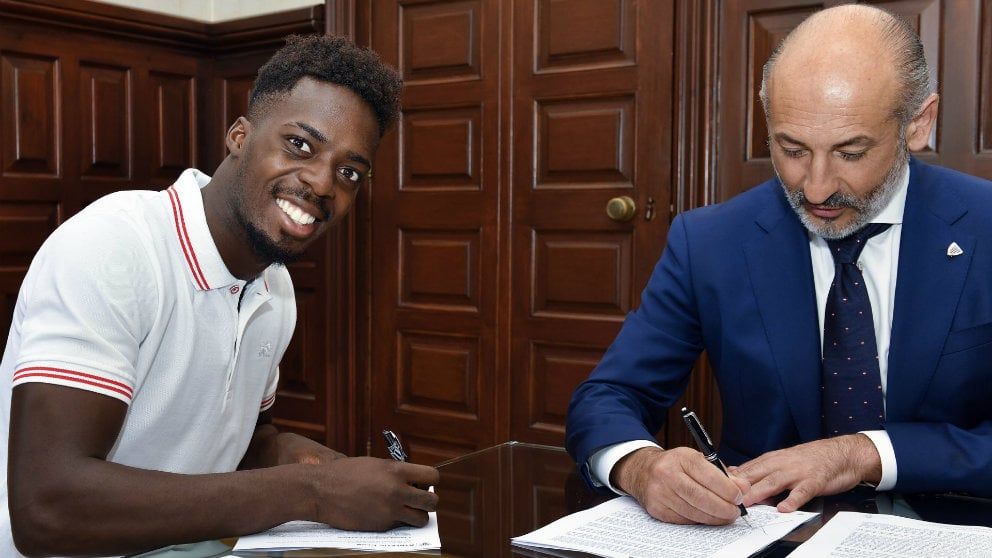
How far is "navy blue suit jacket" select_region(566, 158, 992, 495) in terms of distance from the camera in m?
1.83

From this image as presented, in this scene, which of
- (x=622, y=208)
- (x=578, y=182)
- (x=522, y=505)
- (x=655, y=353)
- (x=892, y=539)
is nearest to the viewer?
(x=892, y=539)

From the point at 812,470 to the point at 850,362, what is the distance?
0.40 meters

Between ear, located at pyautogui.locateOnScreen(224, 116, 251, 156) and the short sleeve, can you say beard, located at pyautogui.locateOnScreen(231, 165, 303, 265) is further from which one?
the short sleeve

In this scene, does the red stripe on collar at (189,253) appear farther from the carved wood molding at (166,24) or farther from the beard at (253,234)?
the carved wood molding at (166,24)

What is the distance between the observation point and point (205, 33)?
15.5 feet

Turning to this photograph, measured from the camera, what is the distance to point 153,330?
1614 millimetres

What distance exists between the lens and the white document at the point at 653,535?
1.25m

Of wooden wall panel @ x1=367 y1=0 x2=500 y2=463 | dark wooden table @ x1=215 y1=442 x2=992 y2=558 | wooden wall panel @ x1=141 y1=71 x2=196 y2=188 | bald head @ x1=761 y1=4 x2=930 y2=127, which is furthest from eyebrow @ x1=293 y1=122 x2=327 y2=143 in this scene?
wooden wall panel @ x1=141 y1=71 x2=196 y2=188

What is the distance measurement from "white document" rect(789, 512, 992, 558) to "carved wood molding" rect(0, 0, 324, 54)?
3604 mm

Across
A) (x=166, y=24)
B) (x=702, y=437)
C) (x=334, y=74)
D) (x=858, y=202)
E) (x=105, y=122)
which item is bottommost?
(x=702, y=437)

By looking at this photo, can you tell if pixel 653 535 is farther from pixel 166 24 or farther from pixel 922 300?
pixel 166 24

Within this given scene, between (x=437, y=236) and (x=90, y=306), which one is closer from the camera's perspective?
(x=90, y=306)

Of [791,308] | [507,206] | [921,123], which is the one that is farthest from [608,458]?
[507,206]

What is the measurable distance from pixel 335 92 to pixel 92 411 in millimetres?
735
